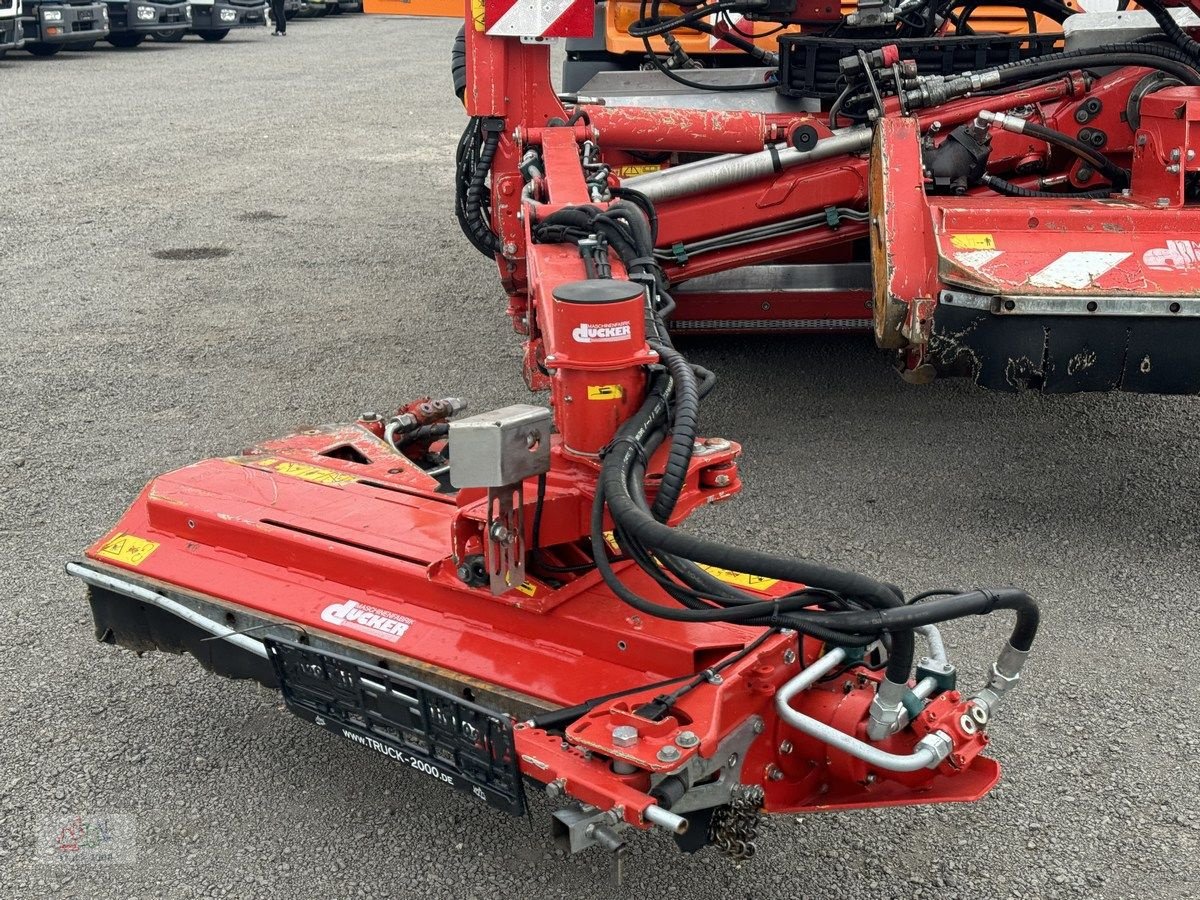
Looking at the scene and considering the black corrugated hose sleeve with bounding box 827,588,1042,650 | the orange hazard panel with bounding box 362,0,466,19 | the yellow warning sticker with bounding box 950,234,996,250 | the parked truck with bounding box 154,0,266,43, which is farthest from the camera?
the parked truck with bounding box 154,0,266,43

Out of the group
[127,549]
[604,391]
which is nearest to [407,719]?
[604,391]

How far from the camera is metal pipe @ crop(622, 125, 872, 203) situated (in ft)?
14.8

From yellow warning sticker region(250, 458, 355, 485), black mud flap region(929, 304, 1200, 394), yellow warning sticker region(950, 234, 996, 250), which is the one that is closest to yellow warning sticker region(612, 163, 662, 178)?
yellow warning sticker region(950, 234, 996, 250)

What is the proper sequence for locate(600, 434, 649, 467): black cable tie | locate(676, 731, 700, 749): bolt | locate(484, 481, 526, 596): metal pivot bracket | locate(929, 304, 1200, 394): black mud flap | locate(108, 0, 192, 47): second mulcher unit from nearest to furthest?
locate(676, 731, 700, 749): bolt → locate(600, 434, 649, 467): black cable tie → locate(484, 481, 526, 596): metal pivot bracket → locate(929, 304, 1200, 394): black mud flap → locate(108, 0, 192, 47): second mulcher unit

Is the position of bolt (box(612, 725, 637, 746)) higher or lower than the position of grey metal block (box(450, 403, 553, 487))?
lower

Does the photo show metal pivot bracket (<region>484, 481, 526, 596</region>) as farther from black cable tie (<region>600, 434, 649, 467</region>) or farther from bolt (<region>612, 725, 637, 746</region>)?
bolt (<region>612, 725, 637, 746</region>)

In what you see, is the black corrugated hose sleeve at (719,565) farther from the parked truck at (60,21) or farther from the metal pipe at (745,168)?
the parked truck at (60,21)

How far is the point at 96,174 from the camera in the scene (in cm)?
1012

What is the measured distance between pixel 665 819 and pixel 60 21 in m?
17.0

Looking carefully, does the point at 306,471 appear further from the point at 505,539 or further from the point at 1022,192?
the point at 1022,192

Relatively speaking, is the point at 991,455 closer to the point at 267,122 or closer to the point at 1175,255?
the point at 1175,255

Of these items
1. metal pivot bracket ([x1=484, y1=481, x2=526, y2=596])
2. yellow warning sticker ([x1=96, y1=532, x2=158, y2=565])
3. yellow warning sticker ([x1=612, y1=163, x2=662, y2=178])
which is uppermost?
yellow warning sticker ([x1=612, y1=163, x2=662, y2=178])

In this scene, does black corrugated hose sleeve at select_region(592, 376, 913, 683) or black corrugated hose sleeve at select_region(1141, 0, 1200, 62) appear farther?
black corrugated hose sleeve at select_region(1141, 0, 1200, 62)

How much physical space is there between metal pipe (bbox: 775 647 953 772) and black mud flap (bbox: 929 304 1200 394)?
1.58 m
